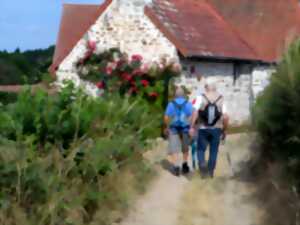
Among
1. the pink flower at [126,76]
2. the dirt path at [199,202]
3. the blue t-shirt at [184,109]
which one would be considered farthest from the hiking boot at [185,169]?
the pink flower at [126,76]

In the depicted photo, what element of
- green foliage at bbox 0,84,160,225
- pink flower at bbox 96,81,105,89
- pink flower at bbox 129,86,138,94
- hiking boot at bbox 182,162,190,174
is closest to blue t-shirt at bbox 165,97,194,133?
green foliage at bbox 0,84,160,225

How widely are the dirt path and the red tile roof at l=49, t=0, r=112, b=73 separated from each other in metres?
13.5

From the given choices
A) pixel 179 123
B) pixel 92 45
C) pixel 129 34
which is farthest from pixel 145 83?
pixel 179 123

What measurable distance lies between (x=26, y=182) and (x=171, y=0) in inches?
724

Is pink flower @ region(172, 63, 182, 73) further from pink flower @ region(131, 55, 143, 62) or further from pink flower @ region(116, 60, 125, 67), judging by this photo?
pink flower @ region(116, 60, 125, 67)

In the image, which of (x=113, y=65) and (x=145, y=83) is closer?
(x=145, y=83)

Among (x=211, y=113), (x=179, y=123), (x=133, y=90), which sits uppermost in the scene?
(x=133, y=90)

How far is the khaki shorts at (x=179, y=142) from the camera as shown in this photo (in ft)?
44.9

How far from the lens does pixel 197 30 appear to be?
1057 inches

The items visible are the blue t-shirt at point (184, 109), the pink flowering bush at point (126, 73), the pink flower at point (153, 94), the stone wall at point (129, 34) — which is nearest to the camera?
the blue t-shirt at point (184, 109)

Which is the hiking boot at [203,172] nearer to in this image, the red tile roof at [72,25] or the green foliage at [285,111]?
the green foliage at [285,111]

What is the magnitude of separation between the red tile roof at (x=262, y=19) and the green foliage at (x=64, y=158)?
16.6m

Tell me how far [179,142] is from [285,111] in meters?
3.23

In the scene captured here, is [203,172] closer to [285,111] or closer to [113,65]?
[285,111]
